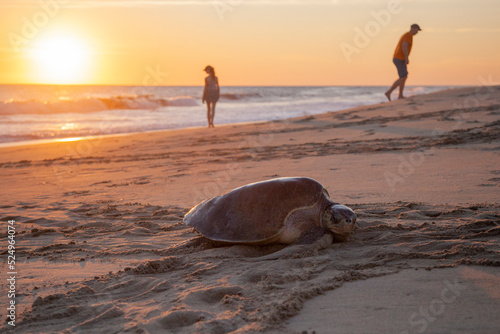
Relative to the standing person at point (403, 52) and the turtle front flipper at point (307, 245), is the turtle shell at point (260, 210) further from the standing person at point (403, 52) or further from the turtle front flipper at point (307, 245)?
the standing person at point (403, 52)

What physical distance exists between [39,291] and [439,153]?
5208 mm

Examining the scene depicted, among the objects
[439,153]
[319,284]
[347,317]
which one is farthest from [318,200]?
[439,153]

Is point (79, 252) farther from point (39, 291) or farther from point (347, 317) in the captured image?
point (347, 317)

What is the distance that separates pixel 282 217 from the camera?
3166mm

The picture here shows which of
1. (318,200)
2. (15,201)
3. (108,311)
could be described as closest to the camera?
(108,311)

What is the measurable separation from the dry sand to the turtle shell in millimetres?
112

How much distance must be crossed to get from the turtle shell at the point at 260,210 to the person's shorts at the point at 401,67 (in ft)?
33.3

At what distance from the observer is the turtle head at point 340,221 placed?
3047 mm

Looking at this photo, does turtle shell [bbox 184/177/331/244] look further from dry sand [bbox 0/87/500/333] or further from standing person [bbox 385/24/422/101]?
standing person [bbox 385/24/422/101]

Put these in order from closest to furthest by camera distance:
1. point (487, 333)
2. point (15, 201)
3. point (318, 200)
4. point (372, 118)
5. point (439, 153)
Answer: point (487, 333)
point (318, 200)
point (15, 201)
point (439, 153)
point (372, 118)

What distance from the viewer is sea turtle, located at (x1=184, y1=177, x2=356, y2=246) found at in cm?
312

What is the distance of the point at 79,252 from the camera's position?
3432 millimetres

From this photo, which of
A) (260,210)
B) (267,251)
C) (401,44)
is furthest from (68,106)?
(267,251)

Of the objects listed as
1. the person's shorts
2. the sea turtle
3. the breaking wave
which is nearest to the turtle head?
the sea turtle
